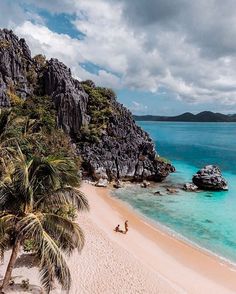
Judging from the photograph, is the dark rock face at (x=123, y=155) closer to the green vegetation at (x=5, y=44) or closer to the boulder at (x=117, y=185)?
the boulder at (x=117, y=185)

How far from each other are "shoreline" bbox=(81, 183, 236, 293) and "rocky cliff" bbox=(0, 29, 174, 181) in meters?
17.9

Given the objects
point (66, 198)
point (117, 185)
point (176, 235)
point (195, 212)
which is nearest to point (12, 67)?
point (117, 185)

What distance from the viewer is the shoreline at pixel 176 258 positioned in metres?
23.9

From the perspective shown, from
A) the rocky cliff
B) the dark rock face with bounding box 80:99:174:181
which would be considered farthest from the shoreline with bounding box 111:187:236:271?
the rocky cliff

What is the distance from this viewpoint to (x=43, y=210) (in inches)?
606

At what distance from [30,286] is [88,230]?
11.6m

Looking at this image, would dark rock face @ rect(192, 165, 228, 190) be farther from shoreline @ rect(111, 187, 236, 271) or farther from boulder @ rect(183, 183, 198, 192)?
shoreline @ rect(111, 187, 236, 271)

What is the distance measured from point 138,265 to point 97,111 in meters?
38.9

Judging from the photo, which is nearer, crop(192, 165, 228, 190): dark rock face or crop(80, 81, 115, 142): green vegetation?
crop(192, 165, 228, 190): dark rock face

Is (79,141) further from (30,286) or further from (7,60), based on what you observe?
(30,286)

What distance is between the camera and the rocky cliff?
55.1 m

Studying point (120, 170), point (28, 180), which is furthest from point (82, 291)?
point (120, 170)

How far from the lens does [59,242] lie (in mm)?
15023

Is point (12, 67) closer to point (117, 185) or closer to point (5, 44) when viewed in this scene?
point (5, 44)
